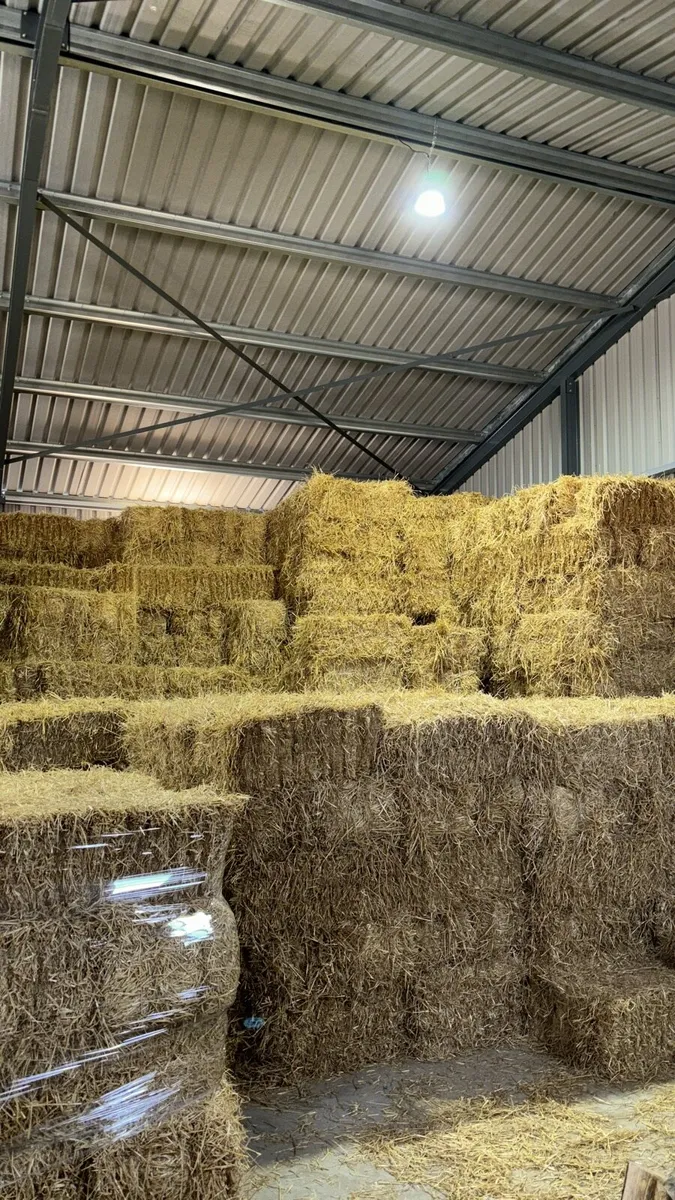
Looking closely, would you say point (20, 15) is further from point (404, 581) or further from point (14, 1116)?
point (14, 1116)

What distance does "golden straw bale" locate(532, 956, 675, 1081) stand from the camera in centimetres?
419

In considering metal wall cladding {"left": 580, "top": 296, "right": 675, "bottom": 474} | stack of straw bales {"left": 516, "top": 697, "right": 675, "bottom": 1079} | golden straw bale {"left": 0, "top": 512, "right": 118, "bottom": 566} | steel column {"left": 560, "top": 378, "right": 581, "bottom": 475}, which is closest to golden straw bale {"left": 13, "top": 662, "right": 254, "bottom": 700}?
golden straw bale {"left": 0, "top": 512, "right": 118, "bottom": 566}

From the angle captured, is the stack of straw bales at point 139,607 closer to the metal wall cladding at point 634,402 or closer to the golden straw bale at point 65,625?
the golden straw bale at point 65,625

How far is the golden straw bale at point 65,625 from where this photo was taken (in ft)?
20.9

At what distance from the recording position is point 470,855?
14.7 ft

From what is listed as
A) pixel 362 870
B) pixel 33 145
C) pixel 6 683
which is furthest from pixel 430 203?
pixel 362 870

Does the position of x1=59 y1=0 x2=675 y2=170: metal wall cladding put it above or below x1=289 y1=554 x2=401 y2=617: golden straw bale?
above

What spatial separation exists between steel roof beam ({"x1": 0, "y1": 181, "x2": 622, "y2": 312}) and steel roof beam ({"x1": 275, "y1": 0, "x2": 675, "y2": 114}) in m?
2.24

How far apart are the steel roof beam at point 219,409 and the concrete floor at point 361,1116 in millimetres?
6569

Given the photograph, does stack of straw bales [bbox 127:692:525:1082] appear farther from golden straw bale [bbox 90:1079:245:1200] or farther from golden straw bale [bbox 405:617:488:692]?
golden straw bale [bbox 405:617:488:692]

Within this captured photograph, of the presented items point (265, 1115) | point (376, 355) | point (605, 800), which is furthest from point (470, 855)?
point (376, 355)

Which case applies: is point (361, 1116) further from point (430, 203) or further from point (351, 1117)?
point (430, 203)

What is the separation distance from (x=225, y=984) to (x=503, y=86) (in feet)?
21.3

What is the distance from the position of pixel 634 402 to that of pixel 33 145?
20.4 feet
